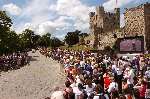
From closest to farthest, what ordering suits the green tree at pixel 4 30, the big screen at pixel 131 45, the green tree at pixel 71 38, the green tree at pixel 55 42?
the big screen at pixel 131 45 < the green tree at pixel 4 30 < the green tree at pixel 71 38 < the green tree at pixel 55 42

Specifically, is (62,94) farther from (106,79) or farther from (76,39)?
(76,39)

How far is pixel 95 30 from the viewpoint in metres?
104

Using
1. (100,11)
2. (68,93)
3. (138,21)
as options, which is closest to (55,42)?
(100,11)

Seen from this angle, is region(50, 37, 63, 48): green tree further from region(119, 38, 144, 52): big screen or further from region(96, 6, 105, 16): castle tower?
region(119, 38, 144, 52): big screen

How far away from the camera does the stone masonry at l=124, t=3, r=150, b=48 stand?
70.1 m

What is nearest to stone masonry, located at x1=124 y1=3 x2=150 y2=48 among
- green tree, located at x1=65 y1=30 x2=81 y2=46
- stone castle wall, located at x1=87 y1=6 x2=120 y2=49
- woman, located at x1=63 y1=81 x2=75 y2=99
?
stone castle wall, located at x1=87 y1=6 x2=120 y2=49

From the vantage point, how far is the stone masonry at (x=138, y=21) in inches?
2761

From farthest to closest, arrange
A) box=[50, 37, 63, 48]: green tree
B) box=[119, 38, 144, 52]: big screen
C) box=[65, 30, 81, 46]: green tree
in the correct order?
box=[50, 37, 63, 48]: green tree → box=[65, 30, 81, 46]: green tree → box=[119, 38, 144, 52]: big screen

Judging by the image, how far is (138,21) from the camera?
2854 inches

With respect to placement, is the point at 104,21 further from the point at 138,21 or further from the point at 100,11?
the point at 138,21

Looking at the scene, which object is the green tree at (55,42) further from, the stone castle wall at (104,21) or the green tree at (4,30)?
the green tree at (4,30)

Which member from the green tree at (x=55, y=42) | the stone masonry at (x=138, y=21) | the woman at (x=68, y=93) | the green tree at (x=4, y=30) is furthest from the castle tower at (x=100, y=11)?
the woman at (x=68, y=93)

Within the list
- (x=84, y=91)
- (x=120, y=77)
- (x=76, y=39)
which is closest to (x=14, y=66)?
(x=120, y=77)

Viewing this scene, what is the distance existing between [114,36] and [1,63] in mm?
27730
